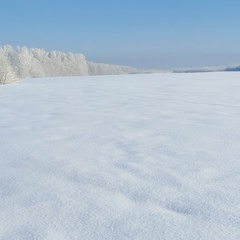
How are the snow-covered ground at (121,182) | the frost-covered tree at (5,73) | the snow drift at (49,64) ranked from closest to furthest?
the snow-covered ground at (121,182), the frost-covered tree at (5,73), the snow drift at (49,64)

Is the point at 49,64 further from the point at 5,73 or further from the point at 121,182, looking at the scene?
the point at 121,182

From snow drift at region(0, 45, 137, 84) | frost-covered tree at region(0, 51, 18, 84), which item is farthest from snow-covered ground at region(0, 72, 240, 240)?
snow drift at region(0, 45, 137, 84)

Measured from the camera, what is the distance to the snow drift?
39.6 m

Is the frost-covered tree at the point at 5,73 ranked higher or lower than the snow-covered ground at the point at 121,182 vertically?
lower

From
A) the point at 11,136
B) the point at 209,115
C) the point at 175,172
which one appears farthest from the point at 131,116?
the point at 175,172

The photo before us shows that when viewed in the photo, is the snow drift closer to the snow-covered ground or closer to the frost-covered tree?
the frost-covered tree

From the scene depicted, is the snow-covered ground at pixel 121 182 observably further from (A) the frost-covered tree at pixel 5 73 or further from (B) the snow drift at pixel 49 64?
(B) the snow drift at pixel 49 64

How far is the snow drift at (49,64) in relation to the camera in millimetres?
39562

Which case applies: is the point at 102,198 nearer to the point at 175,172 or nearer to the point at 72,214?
the point at 72,214

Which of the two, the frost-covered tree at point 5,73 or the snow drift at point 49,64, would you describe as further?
the snow drift at point 49,64

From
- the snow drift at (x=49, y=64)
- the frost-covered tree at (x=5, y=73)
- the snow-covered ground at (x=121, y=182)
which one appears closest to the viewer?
the snow-covered ground at (x=121, y=182)

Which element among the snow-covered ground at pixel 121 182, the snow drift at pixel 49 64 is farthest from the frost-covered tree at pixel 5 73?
the snow drift at pixel 49 64

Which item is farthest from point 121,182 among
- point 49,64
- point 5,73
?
point 49,64

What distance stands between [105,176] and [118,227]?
0.63 metres
